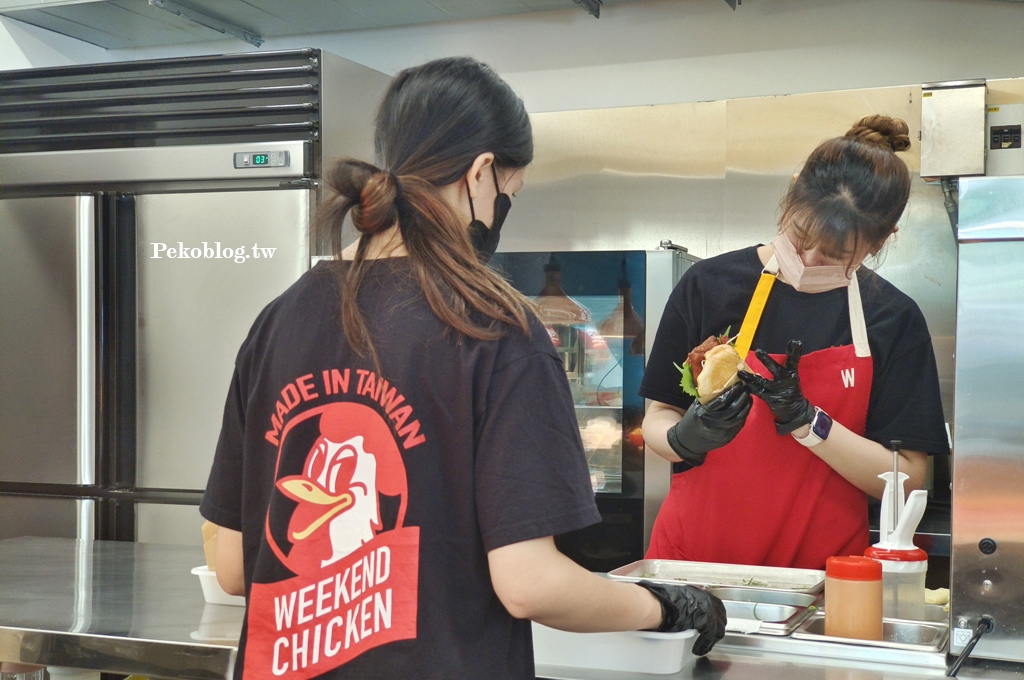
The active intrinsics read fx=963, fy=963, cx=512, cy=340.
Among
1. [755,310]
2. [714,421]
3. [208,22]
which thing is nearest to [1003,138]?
[755,310]

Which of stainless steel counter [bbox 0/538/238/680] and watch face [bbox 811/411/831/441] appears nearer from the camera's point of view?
stainless steel counter [bbox 0/538/238/680]

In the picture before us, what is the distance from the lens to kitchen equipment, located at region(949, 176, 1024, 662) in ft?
4.15

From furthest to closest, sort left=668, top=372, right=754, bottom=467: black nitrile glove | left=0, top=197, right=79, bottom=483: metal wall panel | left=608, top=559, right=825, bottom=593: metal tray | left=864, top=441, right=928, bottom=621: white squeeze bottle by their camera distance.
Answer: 1. left=0, top=197, right=79, bottom=483: metal wall panel
2. left=668, top=372, right=754, bottom=467: black nitrile glove
3. left=608, top=559, right=825, bottom=593: metal tray
4. left=864, top=441, right=928, bottom=621: white squeeze bottle

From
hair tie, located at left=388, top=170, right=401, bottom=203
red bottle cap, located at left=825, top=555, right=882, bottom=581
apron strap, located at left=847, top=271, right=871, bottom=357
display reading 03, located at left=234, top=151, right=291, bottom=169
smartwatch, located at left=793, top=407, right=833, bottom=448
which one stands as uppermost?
display reading 03, located at left=234, top=151, right=291, bottom=169

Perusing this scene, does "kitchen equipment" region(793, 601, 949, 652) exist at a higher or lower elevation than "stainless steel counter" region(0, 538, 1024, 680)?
higher

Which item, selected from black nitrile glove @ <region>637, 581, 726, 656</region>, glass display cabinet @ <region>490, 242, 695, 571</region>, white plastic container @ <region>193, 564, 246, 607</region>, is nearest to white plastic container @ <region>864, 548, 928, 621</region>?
black nitrile glove @ <region>637, 581, 726, 656</region>

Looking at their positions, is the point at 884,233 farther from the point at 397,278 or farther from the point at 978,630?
the point at 397,278

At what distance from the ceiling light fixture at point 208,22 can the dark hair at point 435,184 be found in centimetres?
266

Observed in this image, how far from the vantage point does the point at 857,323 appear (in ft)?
6.60

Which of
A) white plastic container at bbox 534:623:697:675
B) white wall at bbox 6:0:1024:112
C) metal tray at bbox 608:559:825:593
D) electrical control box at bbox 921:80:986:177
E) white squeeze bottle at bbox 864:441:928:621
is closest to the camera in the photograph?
white plastic container at bbox 534:623:697:675

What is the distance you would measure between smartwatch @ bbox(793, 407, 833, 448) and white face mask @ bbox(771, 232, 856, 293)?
Result: 0.29 metres

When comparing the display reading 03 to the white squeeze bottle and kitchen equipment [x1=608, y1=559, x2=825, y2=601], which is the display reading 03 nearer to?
kitchen equipment [x1=608, y1=559, x2=825, y2=601]

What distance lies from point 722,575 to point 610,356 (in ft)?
4.07

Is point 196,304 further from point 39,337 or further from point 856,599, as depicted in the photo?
point 856,599
